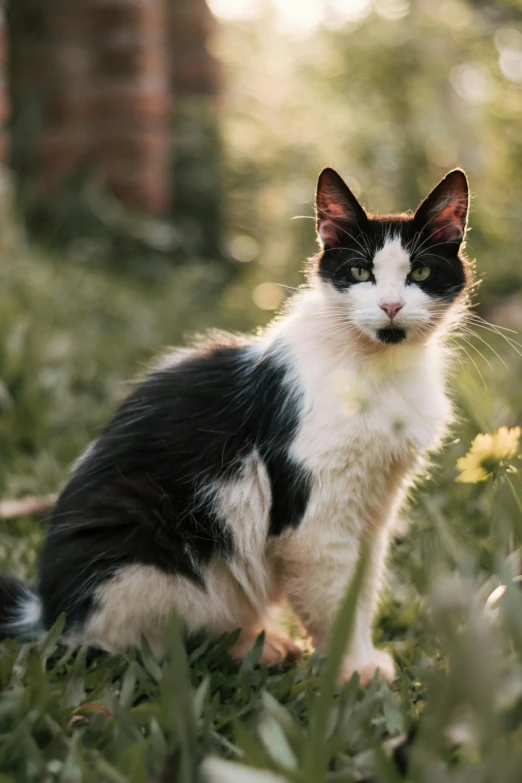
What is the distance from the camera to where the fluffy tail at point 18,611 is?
230cm

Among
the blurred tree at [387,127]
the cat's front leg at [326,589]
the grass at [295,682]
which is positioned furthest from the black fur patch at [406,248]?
the blurred tree at [387,127]

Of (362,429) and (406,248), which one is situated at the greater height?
(406,248)

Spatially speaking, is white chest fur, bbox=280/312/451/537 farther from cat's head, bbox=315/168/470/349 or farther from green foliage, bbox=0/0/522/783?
green foliage, bbox=0/0/522/783

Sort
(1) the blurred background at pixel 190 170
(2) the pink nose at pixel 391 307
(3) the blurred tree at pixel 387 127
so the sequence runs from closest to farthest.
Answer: (2) the pink nose at pixel 391 307 → (1) the blurred background at pixel 190 170 → (3) the blurred tree at pixel 387 127

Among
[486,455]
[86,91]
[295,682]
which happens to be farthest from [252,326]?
[486,455]

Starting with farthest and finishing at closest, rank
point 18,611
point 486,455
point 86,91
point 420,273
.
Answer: point 86,91 < point 18,611 < point 420,273 < point 486,455

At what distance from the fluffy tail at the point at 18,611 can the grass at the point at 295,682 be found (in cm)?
16

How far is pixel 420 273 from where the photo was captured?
2197mm

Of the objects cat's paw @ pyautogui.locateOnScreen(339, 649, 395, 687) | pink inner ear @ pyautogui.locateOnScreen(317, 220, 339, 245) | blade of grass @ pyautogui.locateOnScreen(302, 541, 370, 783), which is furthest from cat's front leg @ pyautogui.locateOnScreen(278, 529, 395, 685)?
blade of grass @ pyautogui.locateOnScreen(302, 541, 370, 783)

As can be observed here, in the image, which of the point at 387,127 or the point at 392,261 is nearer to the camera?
the point at 392,261

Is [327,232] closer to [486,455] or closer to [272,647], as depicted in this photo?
[486,455]

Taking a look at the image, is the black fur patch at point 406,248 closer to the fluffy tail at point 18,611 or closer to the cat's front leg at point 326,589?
the cat's front leg at point 326,589

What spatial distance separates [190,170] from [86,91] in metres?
1.43

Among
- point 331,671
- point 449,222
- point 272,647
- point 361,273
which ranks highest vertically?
Answer: point 449,222
